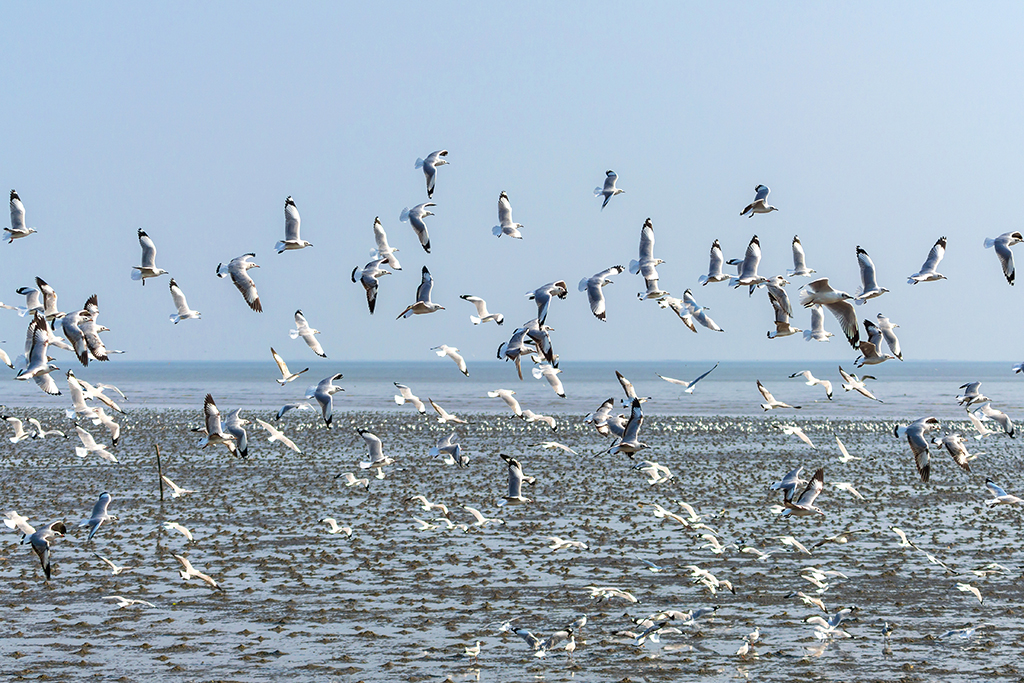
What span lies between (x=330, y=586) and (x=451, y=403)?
66627 millimetres

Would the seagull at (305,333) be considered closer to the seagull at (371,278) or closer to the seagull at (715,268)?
the seagull at (371,278)

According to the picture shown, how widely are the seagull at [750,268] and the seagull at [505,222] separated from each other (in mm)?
3932

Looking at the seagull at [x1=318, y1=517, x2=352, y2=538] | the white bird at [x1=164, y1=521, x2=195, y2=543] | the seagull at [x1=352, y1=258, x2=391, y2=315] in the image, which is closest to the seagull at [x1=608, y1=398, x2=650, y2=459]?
the seagull at [x1=352, y1=258, x2=391, y2=315]

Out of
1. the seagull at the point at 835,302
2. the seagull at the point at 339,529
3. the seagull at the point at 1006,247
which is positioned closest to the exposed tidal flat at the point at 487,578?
the seagull at the point at 339,529

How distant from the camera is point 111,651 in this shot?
53.4 ft

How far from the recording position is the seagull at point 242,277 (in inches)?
704

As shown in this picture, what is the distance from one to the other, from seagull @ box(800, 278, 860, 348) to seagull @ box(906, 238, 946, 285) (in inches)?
61.3

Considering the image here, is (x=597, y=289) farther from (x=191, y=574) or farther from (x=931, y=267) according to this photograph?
(x=191, y=574)

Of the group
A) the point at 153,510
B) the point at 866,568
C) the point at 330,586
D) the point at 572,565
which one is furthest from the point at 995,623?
the point at 153,510

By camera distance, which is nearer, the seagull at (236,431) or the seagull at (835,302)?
the seagull at (835,302)

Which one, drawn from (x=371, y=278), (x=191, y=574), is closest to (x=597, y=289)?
(x=371, y=278)

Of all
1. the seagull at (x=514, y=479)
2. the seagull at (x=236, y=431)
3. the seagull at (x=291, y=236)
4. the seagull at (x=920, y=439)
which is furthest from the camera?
the seagull at (x=514, y=479)

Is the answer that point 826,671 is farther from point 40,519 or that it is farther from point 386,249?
point 40,519

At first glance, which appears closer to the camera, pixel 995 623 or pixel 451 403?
pixel 995 623
